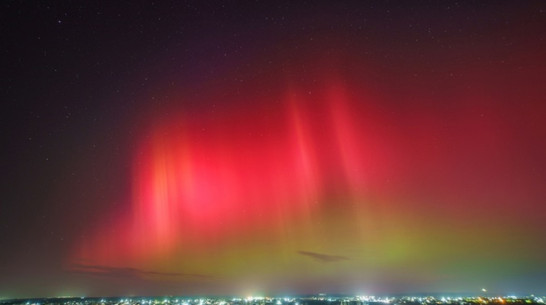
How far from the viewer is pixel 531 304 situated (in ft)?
374

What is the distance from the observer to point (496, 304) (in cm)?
12444

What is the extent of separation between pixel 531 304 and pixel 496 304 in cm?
1223

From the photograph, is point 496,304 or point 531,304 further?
point 496,304
